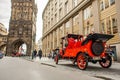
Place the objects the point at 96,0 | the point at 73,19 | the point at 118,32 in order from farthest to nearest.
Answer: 1. the point at 73,19
2. the point at 96,0
3. the point at 118,32

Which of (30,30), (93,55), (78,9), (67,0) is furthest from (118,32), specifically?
(30,30)

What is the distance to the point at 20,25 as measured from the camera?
264ft

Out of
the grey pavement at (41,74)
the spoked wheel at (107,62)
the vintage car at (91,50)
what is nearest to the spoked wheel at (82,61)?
the vintage car at (91,50)

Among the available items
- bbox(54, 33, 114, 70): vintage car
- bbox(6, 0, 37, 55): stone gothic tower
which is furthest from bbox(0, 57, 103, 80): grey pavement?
bbox(6, 0, 37, 55): stone gothic tower

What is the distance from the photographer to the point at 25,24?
266 ft

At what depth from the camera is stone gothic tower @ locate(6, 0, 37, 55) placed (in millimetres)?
78206

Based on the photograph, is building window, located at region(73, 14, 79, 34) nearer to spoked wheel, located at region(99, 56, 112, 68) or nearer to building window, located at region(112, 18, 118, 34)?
building window, located at region(112, 18, 118, 34)

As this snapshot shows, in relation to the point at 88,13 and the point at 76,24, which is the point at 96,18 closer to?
the point at 88,13

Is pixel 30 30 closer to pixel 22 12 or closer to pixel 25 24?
pixel 25 24

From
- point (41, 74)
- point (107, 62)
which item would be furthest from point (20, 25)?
point (41, 74)

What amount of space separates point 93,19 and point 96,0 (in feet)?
7.91

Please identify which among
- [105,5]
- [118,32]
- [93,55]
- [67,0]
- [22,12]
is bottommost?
[93,55]

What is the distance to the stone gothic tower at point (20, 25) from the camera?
78.2 meters

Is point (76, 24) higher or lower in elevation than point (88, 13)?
lower
